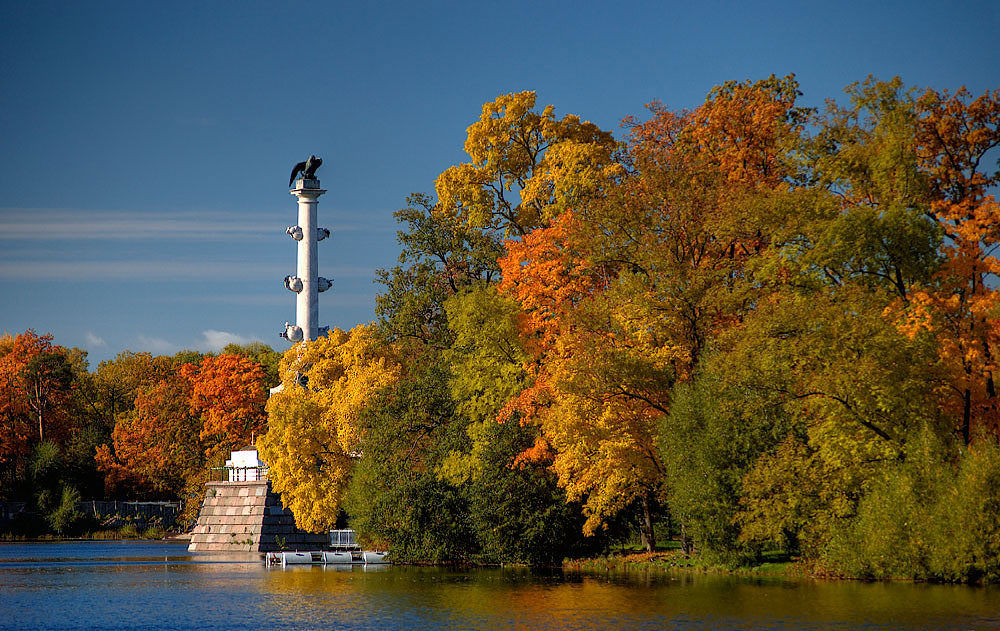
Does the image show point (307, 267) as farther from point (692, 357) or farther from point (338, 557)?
point (692, 357)

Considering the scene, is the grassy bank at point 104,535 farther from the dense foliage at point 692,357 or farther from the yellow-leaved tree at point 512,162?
the yellow-leaved tree at point 512,162

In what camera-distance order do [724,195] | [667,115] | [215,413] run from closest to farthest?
[724,195], [667,115], [215,413]

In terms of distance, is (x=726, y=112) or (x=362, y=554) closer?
(x=726, y=112)

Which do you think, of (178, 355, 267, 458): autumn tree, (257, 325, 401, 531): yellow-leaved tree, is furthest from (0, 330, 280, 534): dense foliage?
(257, 325, 401, 531): yellow-leaved tree

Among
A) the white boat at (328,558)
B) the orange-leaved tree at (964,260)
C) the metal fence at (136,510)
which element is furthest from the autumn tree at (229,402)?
the orange-leaved tree at (964,260)

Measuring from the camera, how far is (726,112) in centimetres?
4709

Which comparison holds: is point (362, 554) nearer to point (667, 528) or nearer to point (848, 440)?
point (667, 528)

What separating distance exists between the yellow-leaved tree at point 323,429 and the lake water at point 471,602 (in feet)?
31.9

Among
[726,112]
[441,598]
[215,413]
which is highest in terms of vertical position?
[726,112]

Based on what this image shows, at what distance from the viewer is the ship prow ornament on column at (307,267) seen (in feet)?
233

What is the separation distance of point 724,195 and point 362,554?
27030mm

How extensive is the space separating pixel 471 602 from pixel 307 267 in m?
39.0

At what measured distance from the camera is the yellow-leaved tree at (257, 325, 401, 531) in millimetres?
59812

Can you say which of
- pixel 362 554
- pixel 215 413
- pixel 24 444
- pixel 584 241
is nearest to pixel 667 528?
pixel 362 554
